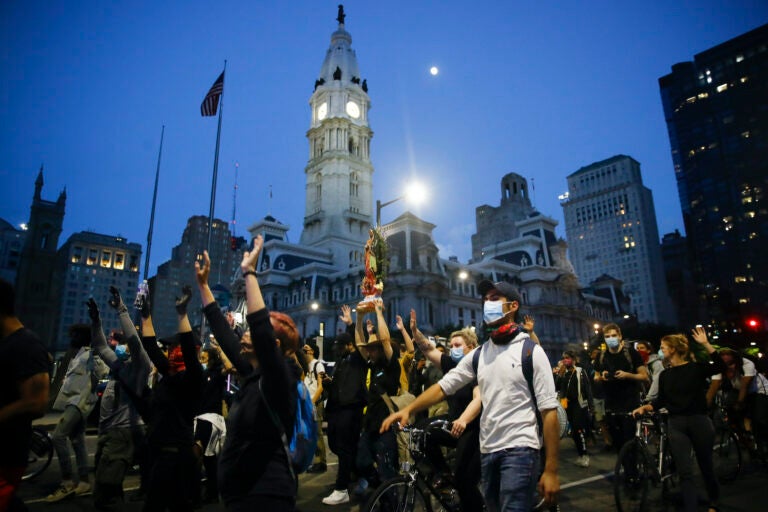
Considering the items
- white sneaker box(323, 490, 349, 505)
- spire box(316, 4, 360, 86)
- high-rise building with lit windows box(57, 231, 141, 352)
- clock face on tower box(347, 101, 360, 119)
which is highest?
spire box(316, 4, 360, 86)

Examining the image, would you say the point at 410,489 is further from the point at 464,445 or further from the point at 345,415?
the point at 345,415

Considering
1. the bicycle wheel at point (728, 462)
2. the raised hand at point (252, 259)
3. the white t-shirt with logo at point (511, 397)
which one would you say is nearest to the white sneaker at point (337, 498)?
the white t-shirt with logo at point (511, 397)

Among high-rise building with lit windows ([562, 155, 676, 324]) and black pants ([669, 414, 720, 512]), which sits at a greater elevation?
high-rise building with lit windows ([562, 155, 676, 324])

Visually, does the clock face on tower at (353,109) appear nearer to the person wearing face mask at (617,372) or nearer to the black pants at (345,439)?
the person wearing face mask at (617,372)

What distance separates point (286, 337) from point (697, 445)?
5.34 m

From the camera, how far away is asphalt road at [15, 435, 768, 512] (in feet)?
21.4

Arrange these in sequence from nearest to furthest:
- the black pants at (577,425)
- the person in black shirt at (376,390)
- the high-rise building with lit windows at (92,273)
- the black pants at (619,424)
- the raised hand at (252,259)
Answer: the raised hand at (252,259)
the person in black shirt at (376,390)
the black pants at (619,424)
the black pants at (577,425)
the high-rise building with lit windows at (92,273)

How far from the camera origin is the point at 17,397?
3.18m

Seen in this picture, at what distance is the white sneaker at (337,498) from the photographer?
22.0 ft

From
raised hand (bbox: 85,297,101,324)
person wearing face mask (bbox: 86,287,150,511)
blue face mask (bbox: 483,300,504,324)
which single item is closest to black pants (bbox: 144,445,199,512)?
person wearing face mask (bbox: 86,287,150,511)

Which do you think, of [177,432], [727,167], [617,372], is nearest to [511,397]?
[177,432]

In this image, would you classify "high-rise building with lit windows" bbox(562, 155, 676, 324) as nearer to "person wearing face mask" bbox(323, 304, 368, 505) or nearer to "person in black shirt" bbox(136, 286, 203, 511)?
"person wearing face mask" bbox(323, 304, 368, 505)

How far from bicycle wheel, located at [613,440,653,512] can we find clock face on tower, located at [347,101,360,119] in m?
97.7

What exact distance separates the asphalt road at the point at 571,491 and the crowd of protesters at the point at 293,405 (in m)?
0.34
